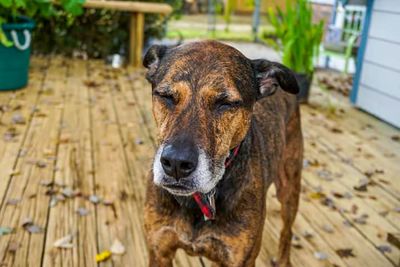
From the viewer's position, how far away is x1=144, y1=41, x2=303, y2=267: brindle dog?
1.81 meters

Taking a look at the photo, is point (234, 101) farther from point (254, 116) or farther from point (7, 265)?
point (7, 265)

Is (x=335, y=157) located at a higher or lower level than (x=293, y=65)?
lower

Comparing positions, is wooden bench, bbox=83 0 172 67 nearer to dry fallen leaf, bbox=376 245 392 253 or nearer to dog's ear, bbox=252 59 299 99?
dry fallen leaf, bbox=376 245 392 253

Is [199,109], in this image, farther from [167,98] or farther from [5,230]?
[5,230]

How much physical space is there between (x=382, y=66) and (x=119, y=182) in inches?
148

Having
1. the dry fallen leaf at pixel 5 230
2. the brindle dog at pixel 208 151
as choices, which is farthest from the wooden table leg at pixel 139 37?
the brindle dog at pixel 208 151

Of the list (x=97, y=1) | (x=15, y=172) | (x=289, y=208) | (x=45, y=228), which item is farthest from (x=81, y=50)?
(x=289, y=208)

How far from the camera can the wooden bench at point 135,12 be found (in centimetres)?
726

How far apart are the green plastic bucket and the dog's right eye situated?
4.27 m

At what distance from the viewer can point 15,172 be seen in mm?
3867

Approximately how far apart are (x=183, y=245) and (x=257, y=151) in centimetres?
56

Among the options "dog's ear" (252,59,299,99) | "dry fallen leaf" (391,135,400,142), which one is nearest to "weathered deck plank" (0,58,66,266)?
"dog's ear" (252,59,299,99)

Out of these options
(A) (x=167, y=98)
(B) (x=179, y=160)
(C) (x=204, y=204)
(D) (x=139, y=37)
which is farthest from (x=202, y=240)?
(D) (x=139, y=37)

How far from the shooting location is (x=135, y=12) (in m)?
7.77
